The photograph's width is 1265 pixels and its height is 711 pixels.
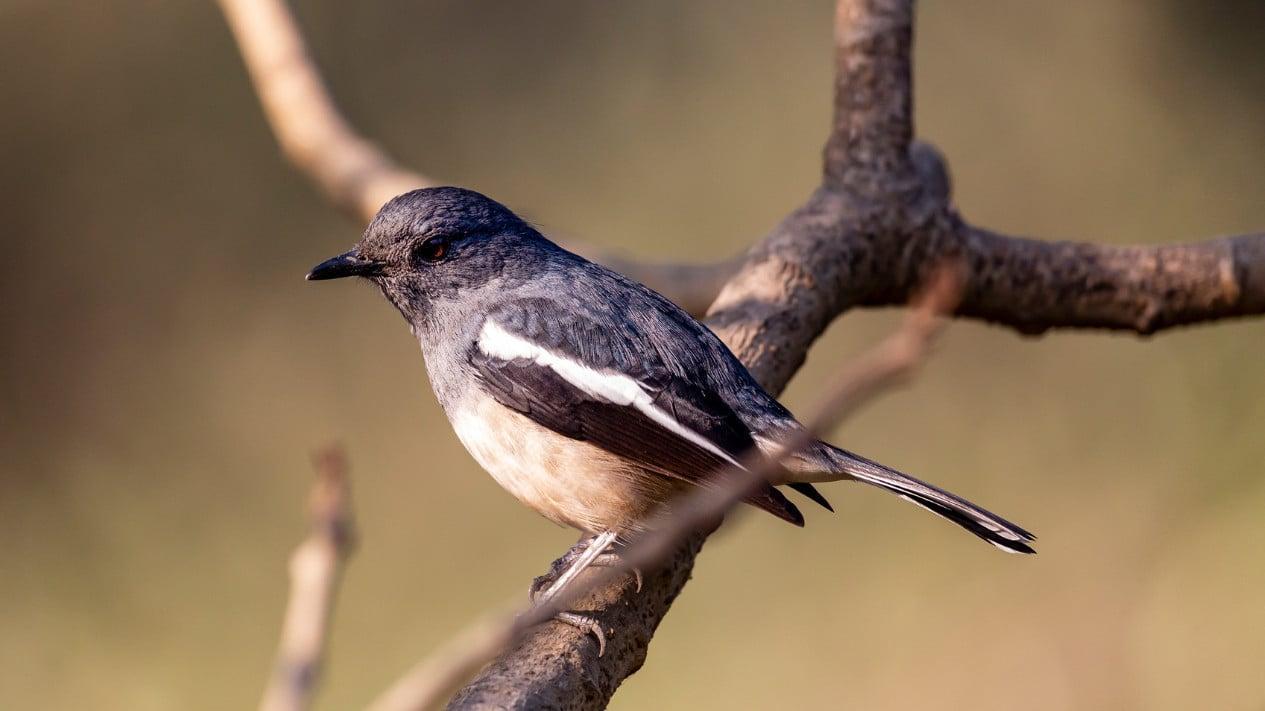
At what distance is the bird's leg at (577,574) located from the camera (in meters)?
2.30

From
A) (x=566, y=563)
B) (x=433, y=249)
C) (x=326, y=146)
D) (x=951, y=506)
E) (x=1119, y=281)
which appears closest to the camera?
(x=951, y=506)

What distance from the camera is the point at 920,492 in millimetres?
2451

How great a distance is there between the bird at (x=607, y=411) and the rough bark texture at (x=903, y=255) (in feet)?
1.57

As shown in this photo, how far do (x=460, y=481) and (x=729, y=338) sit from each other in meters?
2.81

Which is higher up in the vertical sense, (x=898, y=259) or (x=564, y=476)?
(x=898, y=259)

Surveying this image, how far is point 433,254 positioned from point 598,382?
61cm

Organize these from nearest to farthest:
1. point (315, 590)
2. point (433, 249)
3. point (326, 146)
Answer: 1. point (315, 590)
2. point (433, 249)
3. point (326, 146)

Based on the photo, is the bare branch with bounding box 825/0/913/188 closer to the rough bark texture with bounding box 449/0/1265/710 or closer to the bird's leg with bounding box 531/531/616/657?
the rough bark texture with bounding box 449/0/1265/710

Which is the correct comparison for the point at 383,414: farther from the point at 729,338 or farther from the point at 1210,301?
the point at 1210,301

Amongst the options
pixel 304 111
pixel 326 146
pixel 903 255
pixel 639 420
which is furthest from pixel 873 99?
pixel 304 111

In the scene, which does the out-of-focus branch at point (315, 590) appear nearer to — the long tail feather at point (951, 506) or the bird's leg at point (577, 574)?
the bird's leg at point (577, 574)

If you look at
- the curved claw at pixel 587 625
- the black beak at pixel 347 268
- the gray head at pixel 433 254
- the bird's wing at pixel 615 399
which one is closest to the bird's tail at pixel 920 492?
the bird's wing at pixel 615 399

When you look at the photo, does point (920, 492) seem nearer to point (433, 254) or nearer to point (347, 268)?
point (433, 254)

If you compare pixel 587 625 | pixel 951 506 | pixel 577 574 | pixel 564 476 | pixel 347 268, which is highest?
pixel 347 268
